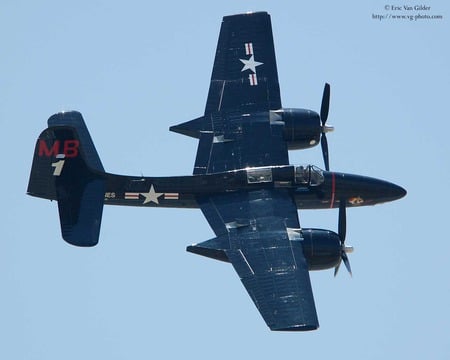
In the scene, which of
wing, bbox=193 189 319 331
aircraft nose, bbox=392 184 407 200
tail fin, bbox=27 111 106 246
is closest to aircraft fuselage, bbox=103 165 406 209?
wing, bbox=193 189 319 331

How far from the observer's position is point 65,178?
322 feet

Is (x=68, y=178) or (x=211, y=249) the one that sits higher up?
(x=68, y=178)

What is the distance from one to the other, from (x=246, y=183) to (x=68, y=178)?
10343 millimetres

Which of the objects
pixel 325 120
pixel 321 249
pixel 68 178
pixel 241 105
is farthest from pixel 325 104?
pixel 68 178

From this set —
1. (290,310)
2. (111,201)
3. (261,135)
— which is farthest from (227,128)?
(290,310)

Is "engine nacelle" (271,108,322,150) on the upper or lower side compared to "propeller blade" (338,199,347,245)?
upper

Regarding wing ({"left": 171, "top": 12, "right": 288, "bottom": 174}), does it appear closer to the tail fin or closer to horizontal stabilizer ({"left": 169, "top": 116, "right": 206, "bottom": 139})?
horizontal stabilizer ({"left": 169, "top": 116, "right": 206, "bottom": 139})

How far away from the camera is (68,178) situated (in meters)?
98.1

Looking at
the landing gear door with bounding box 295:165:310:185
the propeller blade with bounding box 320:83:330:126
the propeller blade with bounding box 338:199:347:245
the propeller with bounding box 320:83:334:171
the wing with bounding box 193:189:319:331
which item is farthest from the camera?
the propeller blade with bounding box 320:83:330:126

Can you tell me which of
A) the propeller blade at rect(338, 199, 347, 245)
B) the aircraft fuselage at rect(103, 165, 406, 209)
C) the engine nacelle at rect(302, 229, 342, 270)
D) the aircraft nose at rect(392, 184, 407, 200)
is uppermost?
the aircraft fuselage at rect(103, 165, 406, 209)

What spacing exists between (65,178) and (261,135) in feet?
40.0

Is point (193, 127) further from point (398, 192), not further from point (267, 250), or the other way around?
point (398, 192)

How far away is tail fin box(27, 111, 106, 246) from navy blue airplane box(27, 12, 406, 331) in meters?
0.06

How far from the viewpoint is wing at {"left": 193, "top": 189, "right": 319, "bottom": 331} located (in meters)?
91.5
